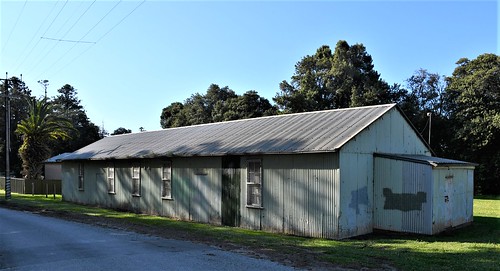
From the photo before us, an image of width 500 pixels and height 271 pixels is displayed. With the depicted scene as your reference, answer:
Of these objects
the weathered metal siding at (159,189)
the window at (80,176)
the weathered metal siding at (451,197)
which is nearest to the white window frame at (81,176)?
the window at (80,176)

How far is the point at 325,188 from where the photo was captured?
14.5m

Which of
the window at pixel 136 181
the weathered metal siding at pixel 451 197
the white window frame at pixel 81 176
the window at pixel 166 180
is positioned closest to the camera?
the weathered metal siding at pixel 451 197

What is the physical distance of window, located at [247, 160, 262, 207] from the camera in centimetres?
1673

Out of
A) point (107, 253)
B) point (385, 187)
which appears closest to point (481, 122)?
point (385, 187)

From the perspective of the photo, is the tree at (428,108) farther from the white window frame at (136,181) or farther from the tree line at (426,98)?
the white window frame at (136,181)

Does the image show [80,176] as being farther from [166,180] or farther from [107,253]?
[107,253]

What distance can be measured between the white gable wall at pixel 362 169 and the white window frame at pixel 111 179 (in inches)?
591

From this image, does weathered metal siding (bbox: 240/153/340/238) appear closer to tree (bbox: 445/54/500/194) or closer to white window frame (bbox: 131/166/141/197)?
white window frame (bbox: 131/166/141/197)

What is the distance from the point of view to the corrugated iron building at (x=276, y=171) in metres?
14.6

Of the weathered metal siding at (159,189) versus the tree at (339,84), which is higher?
the tree at (339,84)

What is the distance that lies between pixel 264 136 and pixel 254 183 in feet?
7.55

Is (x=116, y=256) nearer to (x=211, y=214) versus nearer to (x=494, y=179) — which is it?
(x=211, y=214)

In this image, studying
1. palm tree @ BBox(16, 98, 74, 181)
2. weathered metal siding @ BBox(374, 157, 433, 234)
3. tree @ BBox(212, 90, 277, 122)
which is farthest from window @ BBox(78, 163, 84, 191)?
tree @ BBox(212, 90, 277, 122)

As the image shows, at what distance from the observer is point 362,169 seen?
49.9 feet
